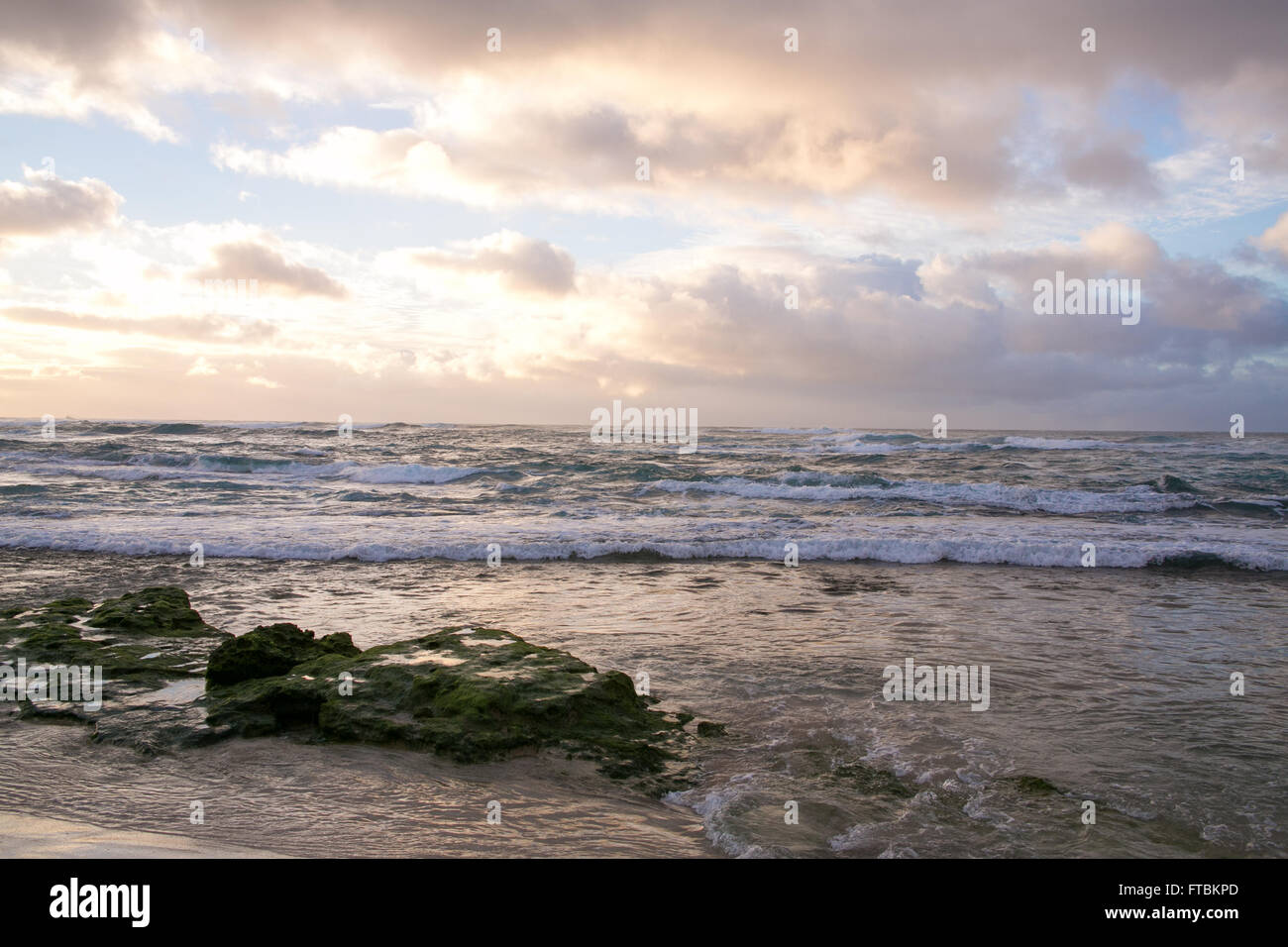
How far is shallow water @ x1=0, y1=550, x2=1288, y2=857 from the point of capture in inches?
151

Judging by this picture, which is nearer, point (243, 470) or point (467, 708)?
point (467, 708)

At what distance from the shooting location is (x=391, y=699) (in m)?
5.44

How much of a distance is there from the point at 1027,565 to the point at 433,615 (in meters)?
10.1

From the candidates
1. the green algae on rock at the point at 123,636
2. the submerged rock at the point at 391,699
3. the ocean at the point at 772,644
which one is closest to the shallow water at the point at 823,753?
the ocean at the point at 772,644

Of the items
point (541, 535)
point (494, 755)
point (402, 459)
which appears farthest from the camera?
point (402, 459)

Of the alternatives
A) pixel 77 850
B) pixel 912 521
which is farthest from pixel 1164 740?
pixel 912 521

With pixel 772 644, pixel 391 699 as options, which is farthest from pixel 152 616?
pixel 772 644

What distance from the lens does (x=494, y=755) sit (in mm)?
4836

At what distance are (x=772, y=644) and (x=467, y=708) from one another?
3.64 metres

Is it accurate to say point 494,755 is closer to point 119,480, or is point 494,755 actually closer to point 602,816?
point 602,816

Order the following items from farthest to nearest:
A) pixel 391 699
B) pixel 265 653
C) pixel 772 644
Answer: pixel 772 644 < pixel 265 653 < pixel 391 699

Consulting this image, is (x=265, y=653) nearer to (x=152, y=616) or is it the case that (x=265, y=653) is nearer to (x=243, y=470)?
(x=152, y=616)

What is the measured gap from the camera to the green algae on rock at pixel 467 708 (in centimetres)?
492
